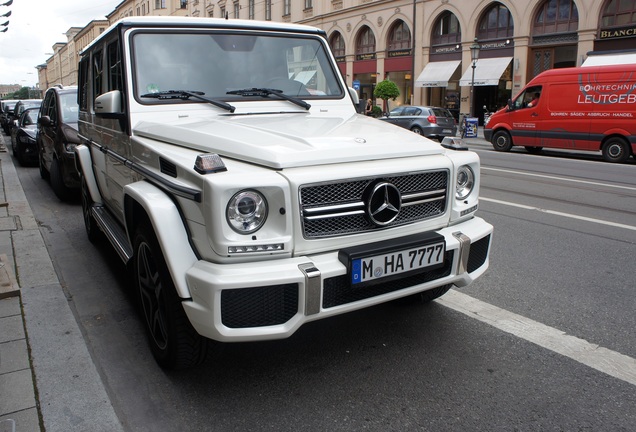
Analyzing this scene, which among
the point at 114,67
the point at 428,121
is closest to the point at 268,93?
the point at 114,67

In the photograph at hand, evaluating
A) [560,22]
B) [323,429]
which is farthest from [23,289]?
[560,22]

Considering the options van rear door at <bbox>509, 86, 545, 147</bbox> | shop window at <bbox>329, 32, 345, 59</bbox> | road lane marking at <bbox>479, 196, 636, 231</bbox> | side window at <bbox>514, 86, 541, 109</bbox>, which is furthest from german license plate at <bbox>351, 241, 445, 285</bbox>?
shop window at <bbox>329, 32, 345, 59</bbox>

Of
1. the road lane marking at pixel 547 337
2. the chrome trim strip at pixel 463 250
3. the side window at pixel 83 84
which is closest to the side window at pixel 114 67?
the side window at pixel 83 84

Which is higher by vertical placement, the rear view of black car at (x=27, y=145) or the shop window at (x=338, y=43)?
the shop window at (x=338, y=43)

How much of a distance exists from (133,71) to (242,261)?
1.96m

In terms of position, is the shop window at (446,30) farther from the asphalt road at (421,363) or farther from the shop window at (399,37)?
the asphalt road at (421,363)

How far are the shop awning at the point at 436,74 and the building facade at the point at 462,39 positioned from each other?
0.06 m

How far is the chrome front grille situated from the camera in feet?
9.09

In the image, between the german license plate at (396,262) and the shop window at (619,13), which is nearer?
the german license plate at (396,262)

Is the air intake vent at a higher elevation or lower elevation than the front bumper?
higher

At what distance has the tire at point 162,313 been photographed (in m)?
2.90

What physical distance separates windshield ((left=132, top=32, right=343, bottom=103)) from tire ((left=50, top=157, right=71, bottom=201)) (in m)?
5.30

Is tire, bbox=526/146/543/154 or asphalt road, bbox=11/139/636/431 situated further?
tire, bbox=526/146/543/154

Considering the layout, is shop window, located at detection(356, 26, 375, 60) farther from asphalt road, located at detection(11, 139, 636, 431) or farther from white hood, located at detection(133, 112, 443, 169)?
white hood, located at detection(133, 112, 443, 169)
